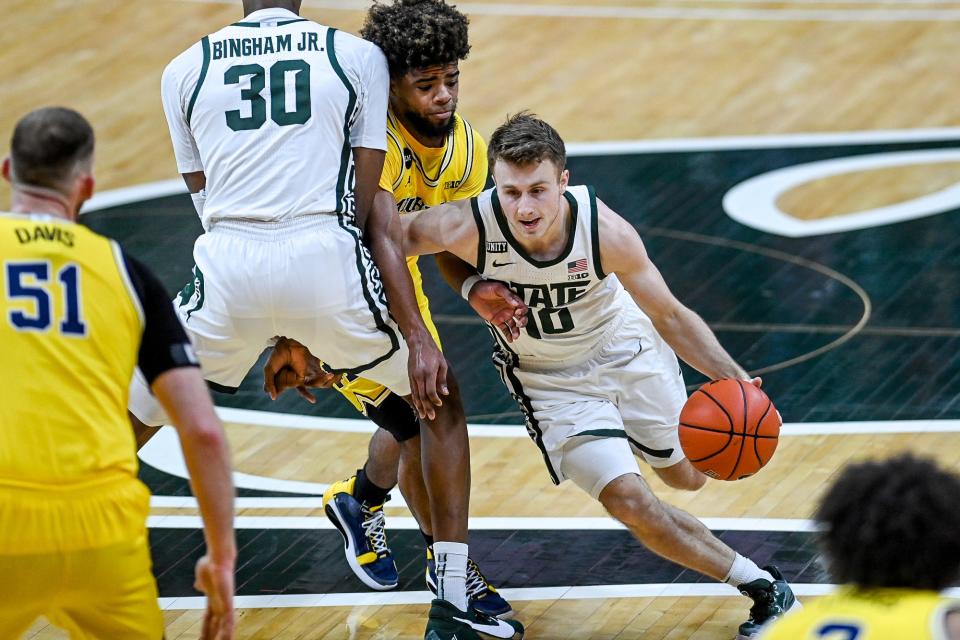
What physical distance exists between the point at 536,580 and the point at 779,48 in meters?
8.35

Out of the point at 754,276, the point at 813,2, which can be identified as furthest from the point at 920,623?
the point at 813,2

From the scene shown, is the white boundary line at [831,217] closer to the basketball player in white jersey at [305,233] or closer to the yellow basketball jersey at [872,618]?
the basketball player in white jersey at [305,233]

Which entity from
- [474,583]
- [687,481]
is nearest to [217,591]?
[474,583]

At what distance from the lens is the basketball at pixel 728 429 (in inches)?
221

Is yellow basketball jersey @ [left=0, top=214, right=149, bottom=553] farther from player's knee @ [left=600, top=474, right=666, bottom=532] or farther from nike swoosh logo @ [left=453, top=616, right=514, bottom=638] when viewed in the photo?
player's knee @ [left=600, top=474, right=666, bottom=532]

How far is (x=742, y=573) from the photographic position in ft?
18.8

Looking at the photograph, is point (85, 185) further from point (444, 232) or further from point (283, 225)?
point (444, 232)

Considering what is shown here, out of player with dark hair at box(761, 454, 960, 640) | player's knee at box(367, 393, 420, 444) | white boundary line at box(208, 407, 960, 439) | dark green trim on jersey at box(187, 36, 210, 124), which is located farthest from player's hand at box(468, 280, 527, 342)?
player with dark hair at box(761, 454, 960, 640)

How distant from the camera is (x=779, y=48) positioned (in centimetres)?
A: 1345

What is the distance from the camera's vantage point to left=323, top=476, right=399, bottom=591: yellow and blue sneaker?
20.8 ft

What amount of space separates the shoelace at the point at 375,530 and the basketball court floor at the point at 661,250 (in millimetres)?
155

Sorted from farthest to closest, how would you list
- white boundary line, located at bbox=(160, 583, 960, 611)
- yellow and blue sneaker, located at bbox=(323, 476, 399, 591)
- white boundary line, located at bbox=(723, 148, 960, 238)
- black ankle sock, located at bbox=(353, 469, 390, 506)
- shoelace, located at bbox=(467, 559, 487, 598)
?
white boundary line, located at bbox=(723, 148, 960, 238), black ankle sock, located at bbox=(353, 469, 390, 506), yellow and blue sneaker, located at bbox=(323, 476, 399, 591), white boundary line, located at bbox=(160, 583, 960, 611), shoelace, located at bbox=(467, 559, 487, 598)

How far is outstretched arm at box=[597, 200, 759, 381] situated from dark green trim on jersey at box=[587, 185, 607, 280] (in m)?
0.02

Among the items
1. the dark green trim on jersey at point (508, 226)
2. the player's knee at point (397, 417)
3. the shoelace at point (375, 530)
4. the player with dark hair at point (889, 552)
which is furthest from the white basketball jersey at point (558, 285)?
the player with dark hair at point (889, 552)
